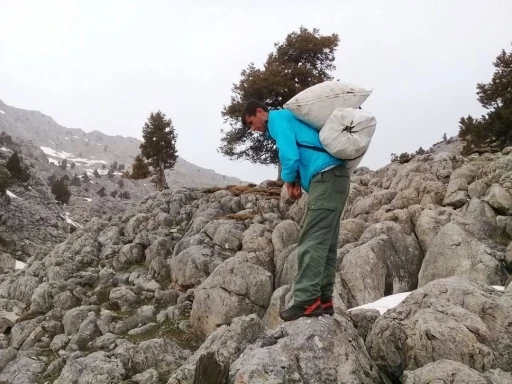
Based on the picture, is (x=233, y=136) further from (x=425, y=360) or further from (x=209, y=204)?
(x=425, y=360)

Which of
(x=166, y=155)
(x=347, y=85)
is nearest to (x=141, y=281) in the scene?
(x=347, y=85)

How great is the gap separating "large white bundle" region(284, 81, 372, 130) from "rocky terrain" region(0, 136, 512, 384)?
10.5ft

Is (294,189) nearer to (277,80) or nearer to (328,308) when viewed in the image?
(328,308)

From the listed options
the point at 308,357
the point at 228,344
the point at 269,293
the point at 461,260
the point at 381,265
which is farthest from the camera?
the point at 269,293

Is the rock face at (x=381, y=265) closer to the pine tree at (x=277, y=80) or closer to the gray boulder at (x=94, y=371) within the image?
the gray boulder at (x=94, y=371)

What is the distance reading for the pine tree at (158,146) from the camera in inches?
1703

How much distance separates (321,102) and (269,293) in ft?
35.7

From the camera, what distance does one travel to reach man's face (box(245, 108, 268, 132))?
262 inches

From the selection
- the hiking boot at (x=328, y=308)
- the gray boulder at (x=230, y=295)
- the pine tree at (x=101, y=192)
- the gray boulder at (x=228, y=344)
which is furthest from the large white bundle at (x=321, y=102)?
the pine tree at (x=101, y=192)

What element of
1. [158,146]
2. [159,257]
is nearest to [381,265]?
[159,257]

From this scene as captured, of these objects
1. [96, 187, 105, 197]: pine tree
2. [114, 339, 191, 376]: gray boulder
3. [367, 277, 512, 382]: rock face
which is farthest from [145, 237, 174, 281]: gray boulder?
[96, 187, 105, 197]: pine tree

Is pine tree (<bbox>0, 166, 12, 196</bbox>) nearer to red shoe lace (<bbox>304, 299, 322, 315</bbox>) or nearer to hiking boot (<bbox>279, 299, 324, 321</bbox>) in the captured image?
hiking boot (<bbox>279, 299, 324, 321</bbox>)

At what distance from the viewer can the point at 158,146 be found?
142 ft

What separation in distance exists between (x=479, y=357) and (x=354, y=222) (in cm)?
1238
